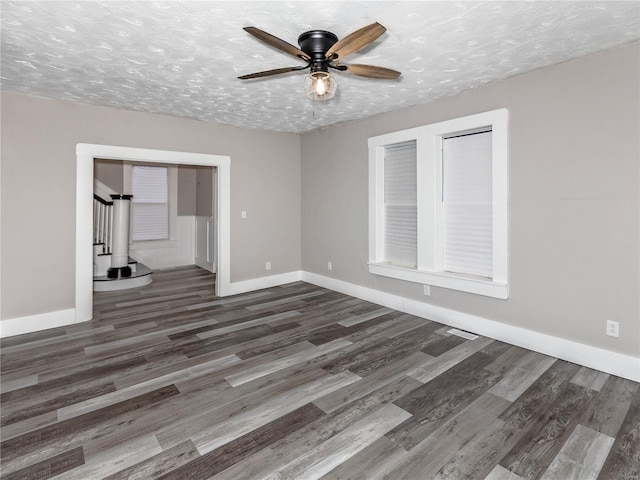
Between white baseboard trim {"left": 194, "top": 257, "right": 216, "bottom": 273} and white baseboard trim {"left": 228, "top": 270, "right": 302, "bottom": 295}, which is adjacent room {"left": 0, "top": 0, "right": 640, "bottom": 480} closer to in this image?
white baseboard trim {"left": 228, "top": 270, "right": 302, "bottom": 295}

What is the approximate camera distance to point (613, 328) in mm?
2713

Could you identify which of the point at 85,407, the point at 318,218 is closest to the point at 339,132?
the point at 318,218

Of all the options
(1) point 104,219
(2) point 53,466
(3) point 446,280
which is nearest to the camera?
(2) point 53,466

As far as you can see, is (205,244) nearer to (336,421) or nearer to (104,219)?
(104,219)

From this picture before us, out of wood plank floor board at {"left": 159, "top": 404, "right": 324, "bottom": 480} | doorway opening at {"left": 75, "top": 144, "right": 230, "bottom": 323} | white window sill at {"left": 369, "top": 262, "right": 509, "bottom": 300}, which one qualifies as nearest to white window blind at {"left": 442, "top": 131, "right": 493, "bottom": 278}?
white window sill at {"left": 369, "top": 262, "right": 509, "bottom": 300}

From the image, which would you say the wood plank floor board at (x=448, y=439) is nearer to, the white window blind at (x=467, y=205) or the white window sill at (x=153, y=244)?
the white window blind at (x=467, y=205)

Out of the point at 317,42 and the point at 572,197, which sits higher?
the point at 317,42

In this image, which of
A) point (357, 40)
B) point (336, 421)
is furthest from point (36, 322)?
point (357, 40)

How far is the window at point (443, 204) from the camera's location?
Answer: 3367 mm

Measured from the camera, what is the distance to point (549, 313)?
3.07 m

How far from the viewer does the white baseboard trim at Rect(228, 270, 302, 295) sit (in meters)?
5.28

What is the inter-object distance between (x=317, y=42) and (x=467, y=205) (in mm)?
2331

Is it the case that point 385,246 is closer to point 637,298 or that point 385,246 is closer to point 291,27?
point 637,298

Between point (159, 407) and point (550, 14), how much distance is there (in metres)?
A: 3.57
